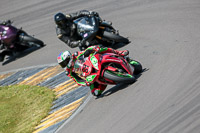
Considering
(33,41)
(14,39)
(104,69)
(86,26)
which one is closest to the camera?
(104,69)

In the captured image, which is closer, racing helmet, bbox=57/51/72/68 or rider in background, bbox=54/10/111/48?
racing helmet, bbox=57/51/72/68

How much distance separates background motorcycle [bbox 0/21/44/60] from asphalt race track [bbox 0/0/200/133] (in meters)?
0.47

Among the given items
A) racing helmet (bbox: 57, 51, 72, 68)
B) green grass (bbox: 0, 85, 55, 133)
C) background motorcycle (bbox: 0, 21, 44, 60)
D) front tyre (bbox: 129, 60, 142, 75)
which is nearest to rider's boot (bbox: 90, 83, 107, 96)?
racing helmet (bbox: 57, 51, 72, 68)

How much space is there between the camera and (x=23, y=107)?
11680mm

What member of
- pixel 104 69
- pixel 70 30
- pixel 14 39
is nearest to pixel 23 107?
pixel 70 30

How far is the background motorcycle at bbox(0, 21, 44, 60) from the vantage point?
16.8 meters

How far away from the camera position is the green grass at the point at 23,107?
33.9 feet

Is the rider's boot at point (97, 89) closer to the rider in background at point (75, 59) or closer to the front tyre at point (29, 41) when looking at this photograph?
the rider in background at point (75, 59)

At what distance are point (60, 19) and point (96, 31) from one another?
4.31 ft

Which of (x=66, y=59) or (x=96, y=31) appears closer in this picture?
(x=66, y=59)

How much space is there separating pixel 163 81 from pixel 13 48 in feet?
34.0

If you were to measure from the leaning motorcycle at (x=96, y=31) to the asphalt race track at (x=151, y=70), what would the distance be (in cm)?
66

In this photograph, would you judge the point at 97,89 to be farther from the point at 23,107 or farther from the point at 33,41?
the point at 33,41

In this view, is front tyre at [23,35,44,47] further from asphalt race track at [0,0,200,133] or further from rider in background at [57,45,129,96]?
rider in background at [57,45,129,96]
